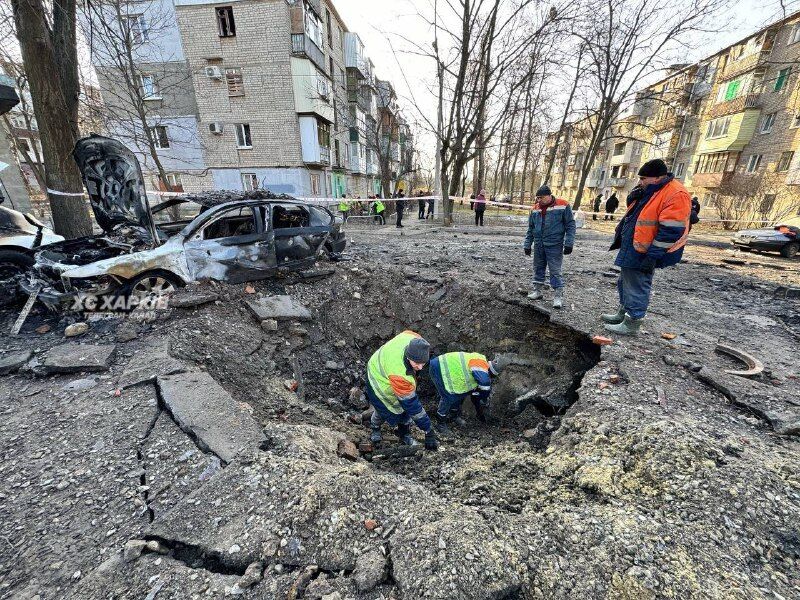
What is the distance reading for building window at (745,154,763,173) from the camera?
21.9m

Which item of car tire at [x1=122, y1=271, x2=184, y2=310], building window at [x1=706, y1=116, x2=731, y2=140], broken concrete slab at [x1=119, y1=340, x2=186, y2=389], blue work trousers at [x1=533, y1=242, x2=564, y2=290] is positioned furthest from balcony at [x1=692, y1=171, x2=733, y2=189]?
broken concrete slab at [x1=119, y1=340, x2=186, y2=389]

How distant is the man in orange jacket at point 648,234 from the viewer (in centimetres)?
345

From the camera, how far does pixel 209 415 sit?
2883mm

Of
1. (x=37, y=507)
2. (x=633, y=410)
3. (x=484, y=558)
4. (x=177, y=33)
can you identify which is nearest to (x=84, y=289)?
(x=37, y=507)

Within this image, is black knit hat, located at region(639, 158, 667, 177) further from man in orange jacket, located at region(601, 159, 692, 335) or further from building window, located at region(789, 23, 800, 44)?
building window, located at region(789, 23, 800, 44)

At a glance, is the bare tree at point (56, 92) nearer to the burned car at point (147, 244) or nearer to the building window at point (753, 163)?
the burned car at point (147, 244)

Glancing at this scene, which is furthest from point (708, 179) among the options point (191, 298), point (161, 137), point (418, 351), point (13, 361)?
point (161, 137)

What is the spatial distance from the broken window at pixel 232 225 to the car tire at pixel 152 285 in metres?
0.72

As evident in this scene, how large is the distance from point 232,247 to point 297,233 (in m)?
1.11

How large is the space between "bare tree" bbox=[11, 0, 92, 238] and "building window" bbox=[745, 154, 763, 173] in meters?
32.6

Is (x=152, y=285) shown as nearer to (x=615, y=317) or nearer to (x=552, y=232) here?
(x=552, y=232)

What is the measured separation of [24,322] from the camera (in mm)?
4180

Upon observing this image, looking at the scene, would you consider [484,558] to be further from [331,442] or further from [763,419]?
[763,419]

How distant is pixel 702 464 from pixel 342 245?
6038mm
